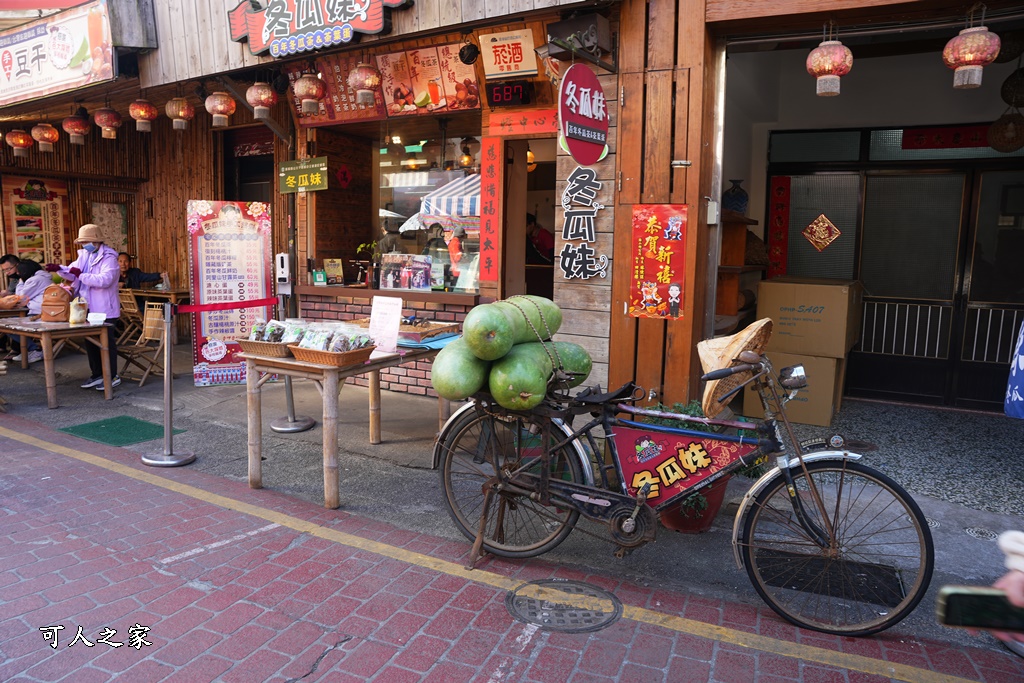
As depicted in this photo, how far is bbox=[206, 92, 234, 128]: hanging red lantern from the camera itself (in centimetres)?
831

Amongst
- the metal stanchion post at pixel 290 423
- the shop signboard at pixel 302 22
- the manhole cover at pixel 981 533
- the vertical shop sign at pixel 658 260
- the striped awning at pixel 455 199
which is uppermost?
the shop signboard at pixel 302 22

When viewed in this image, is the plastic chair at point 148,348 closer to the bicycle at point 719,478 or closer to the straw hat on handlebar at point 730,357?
the bicycle at point 719,478

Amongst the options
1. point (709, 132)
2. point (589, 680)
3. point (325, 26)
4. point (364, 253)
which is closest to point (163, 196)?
point (364, 253)

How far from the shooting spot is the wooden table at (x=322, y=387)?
180 inches

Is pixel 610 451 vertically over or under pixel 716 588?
over

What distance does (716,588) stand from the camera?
3703mm

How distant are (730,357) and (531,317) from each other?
1095 millimetres

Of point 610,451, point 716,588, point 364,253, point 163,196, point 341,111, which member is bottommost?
point 716,588

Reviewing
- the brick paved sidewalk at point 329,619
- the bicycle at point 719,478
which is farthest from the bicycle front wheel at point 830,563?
the brick paved sidewalk at point 329,619

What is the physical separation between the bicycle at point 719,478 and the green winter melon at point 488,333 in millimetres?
421

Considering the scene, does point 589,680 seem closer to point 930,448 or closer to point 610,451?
point 610,451

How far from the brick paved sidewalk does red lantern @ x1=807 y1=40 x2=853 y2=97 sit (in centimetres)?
338

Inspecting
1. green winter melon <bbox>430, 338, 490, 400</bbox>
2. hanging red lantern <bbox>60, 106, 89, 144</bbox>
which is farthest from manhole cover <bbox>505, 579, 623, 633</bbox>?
hanging red lantern <bbox>60, 106, 89, 144</bbox>

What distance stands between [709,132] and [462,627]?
4.14m
